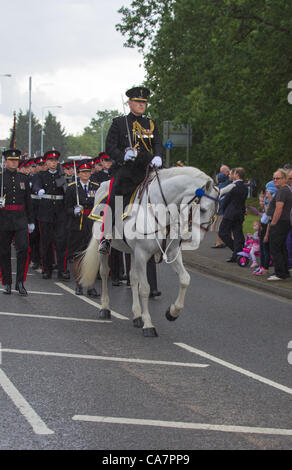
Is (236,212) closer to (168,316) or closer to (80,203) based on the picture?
(80,203)

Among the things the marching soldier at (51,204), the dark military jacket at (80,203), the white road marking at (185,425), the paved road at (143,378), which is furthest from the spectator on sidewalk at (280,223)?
the white road marking at (185,425)

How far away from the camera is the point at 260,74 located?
933 inches

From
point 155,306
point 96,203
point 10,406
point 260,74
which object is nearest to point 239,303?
point 155,306

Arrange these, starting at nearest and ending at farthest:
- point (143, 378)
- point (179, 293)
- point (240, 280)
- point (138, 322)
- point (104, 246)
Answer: point (143, 378)
point (179, 293)
point (138, 322)
point (104, 246)
point (240, 280)

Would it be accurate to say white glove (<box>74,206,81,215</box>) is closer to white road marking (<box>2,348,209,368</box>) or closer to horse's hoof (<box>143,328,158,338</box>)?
horse's hoof (<box>143,328,158,338</box>)

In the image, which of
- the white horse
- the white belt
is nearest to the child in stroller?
the white belt

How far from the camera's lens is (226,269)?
51.9 feet

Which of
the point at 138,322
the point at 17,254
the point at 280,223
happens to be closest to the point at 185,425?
the point at 138,322

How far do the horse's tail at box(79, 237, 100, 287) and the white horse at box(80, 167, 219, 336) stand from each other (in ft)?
3.55

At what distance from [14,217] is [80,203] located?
5.51ft

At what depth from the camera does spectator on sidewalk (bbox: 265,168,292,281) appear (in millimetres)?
13773

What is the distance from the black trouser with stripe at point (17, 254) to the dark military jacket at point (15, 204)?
0.41 feet

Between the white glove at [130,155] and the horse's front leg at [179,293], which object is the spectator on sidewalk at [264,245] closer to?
the horse's front leg at [179,293]

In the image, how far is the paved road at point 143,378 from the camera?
17.6 ft
